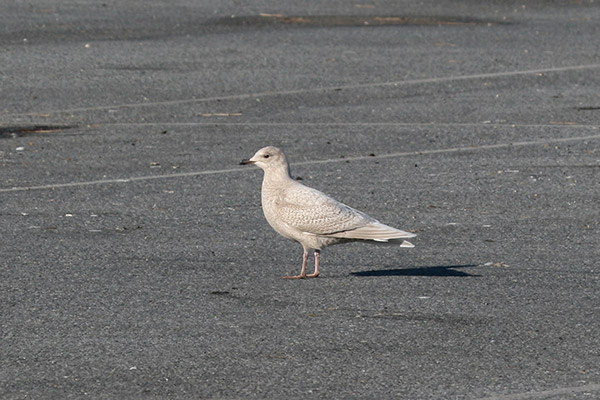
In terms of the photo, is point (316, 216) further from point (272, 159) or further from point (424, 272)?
point (424, 272)

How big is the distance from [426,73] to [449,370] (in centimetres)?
1152

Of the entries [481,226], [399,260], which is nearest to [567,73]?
[481,226]

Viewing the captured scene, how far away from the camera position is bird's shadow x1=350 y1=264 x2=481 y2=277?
8.52m

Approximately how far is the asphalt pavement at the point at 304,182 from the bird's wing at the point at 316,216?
0.38 m

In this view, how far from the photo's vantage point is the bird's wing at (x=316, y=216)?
8320 mm

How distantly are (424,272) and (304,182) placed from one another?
334 centimetres

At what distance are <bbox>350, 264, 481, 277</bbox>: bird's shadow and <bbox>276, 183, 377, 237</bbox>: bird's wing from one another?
1.37 feet

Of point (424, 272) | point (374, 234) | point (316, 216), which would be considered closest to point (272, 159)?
point (316, 216)

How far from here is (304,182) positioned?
11.7 metres

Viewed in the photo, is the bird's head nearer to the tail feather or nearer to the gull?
the gull

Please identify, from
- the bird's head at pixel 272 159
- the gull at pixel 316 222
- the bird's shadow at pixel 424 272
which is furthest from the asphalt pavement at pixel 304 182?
the bird's head at pixel 272 159

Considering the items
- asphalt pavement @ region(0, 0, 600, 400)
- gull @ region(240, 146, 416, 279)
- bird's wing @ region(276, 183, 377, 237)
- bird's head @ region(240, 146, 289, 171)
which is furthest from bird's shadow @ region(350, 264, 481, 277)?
bird's head @ region(240, 146, 289, 171)

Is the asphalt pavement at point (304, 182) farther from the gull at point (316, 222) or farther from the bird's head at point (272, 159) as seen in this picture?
the bird's head at point (272, 159)

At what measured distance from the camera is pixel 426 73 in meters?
17.5
